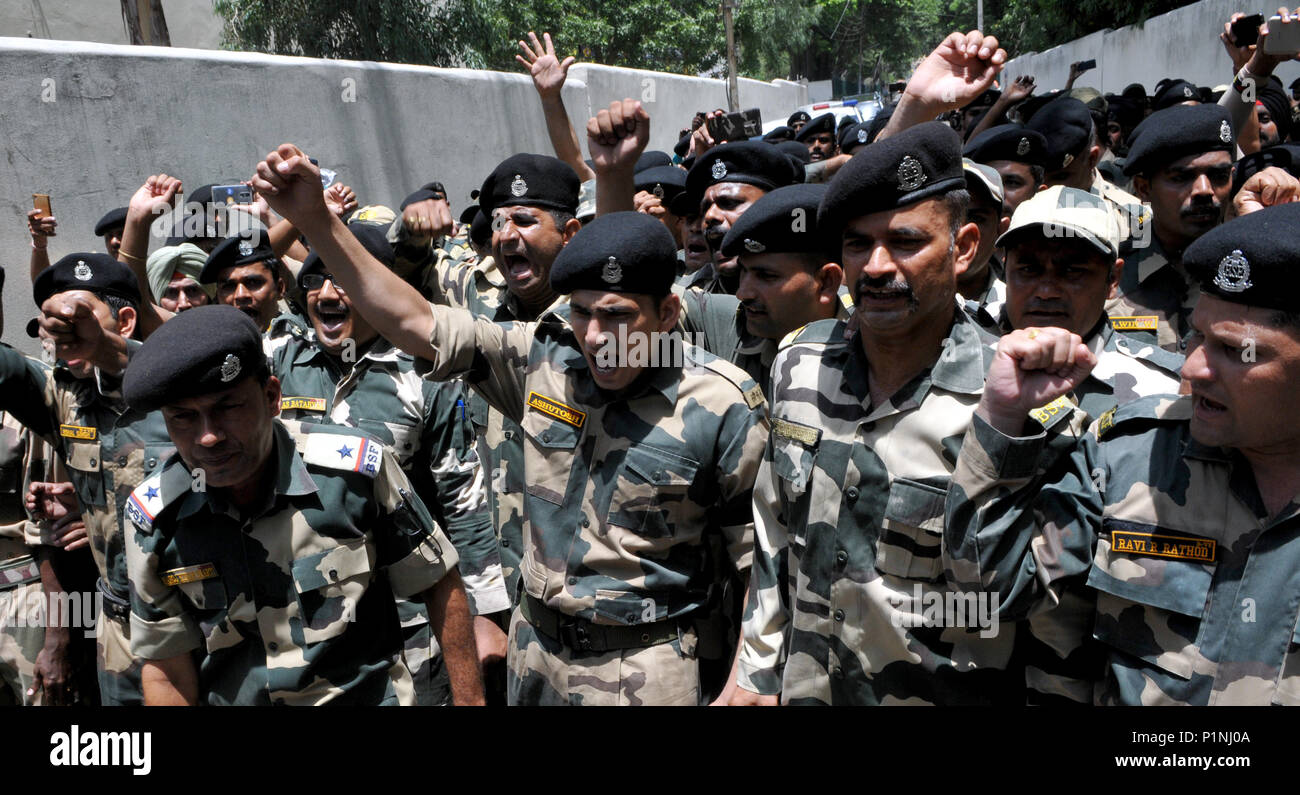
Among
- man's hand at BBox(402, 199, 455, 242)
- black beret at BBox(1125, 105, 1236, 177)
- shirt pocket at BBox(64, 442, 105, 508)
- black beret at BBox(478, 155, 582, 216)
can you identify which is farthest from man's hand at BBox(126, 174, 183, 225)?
black beret at BBox(1125, 105, 1236, 177)

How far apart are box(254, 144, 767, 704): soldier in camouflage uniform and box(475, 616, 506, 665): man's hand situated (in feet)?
4.06

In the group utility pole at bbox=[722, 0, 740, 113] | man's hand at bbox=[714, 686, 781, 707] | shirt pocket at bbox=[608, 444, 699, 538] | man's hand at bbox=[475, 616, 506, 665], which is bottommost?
man's hand at bbox=[475, 616, 506, 665]

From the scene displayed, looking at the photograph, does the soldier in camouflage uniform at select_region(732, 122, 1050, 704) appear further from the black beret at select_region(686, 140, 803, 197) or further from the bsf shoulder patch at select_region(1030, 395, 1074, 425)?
the black beret at select_region(686, 140, 803, 197)

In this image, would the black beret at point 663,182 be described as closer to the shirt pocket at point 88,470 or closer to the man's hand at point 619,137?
the man's hand at point 619,137

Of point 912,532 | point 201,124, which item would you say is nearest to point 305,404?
point 912,532

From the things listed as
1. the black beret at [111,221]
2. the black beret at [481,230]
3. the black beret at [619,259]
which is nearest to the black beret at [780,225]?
the black beret at [619,259]

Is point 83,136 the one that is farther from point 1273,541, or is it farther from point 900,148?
point 1273,541

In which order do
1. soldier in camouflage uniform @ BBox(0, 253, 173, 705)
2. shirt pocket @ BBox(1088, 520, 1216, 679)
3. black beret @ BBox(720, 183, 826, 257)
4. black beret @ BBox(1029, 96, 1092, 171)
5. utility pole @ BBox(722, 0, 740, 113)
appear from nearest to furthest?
shirt pocket @ BBox(1088, 520, 1216, 679) → black beret @ BBox(720, 183, 826, 257) → soldier in camouflage uniform @ BBox(0, 253, 173, 705) → black beret @ BBox(1029, 96, 1092, 171) → utility pole @ BBox(722, 0, 740, 113)

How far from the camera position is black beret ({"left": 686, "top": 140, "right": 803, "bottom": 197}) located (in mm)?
4398

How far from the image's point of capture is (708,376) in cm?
300

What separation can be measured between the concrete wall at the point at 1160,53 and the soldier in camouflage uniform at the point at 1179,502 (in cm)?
1306

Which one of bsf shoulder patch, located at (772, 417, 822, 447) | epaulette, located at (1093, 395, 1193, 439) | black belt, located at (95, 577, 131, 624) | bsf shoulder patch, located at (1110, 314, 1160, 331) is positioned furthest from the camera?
black belt, located at (95, 577, 131, 624)

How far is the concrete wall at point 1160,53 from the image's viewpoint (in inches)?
599

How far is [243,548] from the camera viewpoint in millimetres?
2729
